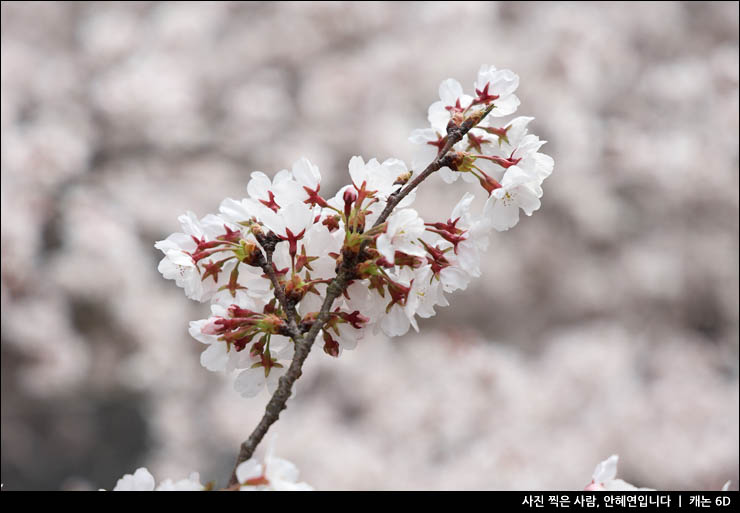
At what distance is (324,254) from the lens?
1.82 ft

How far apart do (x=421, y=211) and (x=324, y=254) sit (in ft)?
7.61

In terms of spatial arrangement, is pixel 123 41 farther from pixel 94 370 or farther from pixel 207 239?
pixel 207 239

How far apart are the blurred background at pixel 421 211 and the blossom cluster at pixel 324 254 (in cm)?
180

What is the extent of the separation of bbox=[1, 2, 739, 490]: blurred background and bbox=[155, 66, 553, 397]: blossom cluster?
1805 mm

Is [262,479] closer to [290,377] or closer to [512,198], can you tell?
[290,377]

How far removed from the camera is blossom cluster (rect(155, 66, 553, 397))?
1.74 ft

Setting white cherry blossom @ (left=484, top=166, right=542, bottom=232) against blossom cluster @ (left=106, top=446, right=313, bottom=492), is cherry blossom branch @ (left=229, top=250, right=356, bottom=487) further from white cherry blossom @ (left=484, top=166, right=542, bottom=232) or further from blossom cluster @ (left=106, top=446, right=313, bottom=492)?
white cherry blossom @ (left=484, top=166, right=542, bottom=232)

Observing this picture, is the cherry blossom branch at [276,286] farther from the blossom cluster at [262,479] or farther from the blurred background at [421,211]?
the blurred background at [421,211]

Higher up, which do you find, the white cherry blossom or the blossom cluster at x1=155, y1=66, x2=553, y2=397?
the white cherry blossom

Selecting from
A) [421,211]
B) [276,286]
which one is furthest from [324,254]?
[421,211]

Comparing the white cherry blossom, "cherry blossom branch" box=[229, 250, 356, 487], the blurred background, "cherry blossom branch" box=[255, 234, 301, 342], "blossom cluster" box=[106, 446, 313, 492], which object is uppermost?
the blurred background

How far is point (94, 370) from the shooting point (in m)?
2.69

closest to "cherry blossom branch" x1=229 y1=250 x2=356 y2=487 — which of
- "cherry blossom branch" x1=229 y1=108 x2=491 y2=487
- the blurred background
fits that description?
"cherry blossom branch" x1=229 y1=108 x2=491 y2=487
